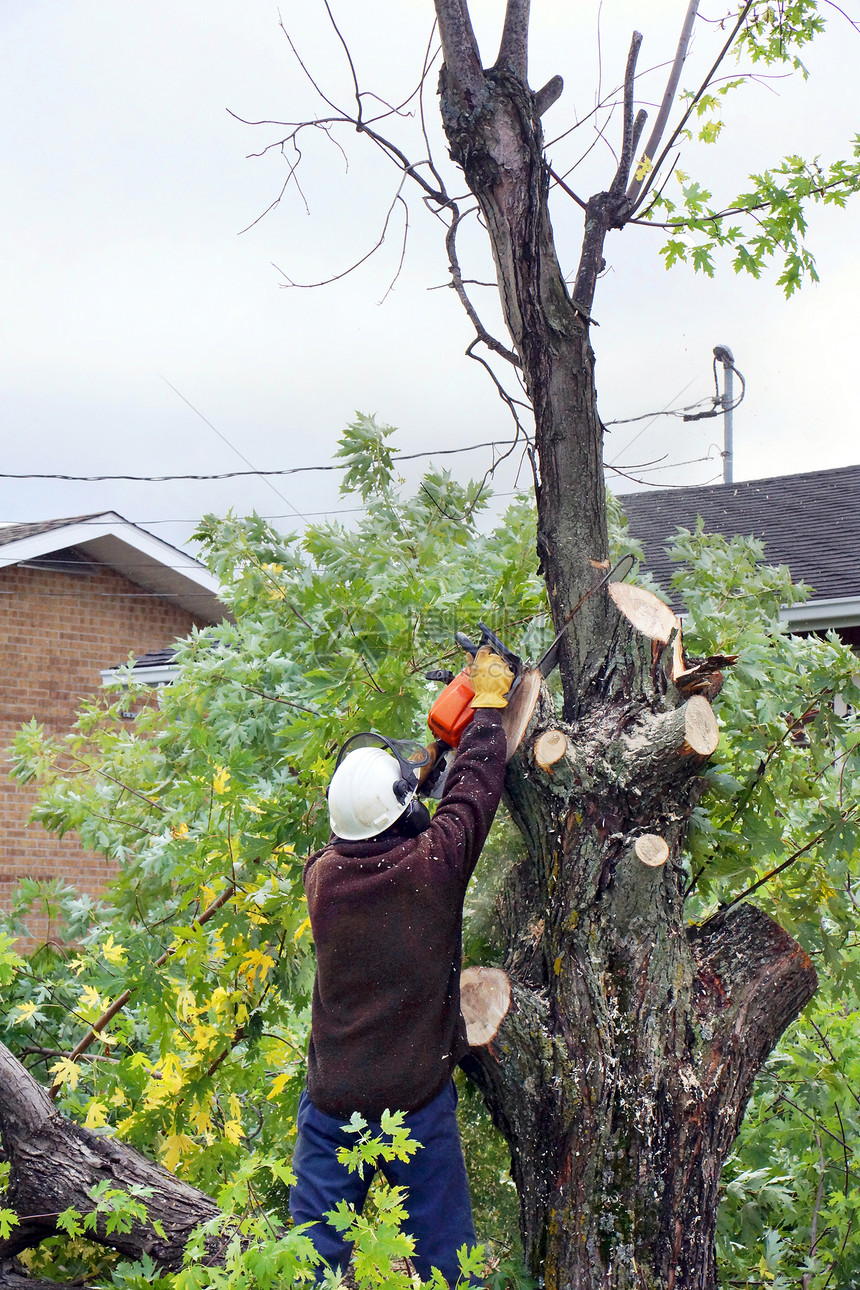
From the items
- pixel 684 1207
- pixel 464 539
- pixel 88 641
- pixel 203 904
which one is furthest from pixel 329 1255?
pixel 88 641

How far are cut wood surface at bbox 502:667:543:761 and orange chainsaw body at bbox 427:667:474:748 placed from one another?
0.39ft

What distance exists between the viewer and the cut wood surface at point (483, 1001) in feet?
9.37

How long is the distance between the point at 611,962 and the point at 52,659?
9.82 m

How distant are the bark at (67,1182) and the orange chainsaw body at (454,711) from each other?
1.58m

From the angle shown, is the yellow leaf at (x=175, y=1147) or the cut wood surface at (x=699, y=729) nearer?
the cut wood surface at (x=699, y=729)

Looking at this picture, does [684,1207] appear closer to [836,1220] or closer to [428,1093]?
[428,1093]

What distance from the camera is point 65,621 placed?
11.6 metres

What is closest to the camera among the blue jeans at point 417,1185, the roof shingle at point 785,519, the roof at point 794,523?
the blue jeans at point 417,1185

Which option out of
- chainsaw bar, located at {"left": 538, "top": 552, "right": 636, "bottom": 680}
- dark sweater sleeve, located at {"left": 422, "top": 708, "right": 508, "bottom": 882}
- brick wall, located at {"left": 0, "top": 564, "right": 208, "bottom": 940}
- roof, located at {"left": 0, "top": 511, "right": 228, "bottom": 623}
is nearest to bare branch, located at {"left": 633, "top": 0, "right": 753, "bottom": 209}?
chainsaw bar, located at {"left": 538, "top": 552, "right": 636, "bottom": 680}

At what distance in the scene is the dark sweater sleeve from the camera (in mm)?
2705

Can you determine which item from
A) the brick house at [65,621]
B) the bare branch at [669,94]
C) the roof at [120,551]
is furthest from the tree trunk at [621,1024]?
the brick house at [65,621]

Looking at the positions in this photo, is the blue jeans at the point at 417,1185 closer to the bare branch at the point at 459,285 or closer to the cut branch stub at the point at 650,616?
the cut branch stub at the point at 650,616

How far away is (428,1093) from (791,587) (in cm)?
226

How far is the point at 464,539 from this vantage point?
419 centimetres
